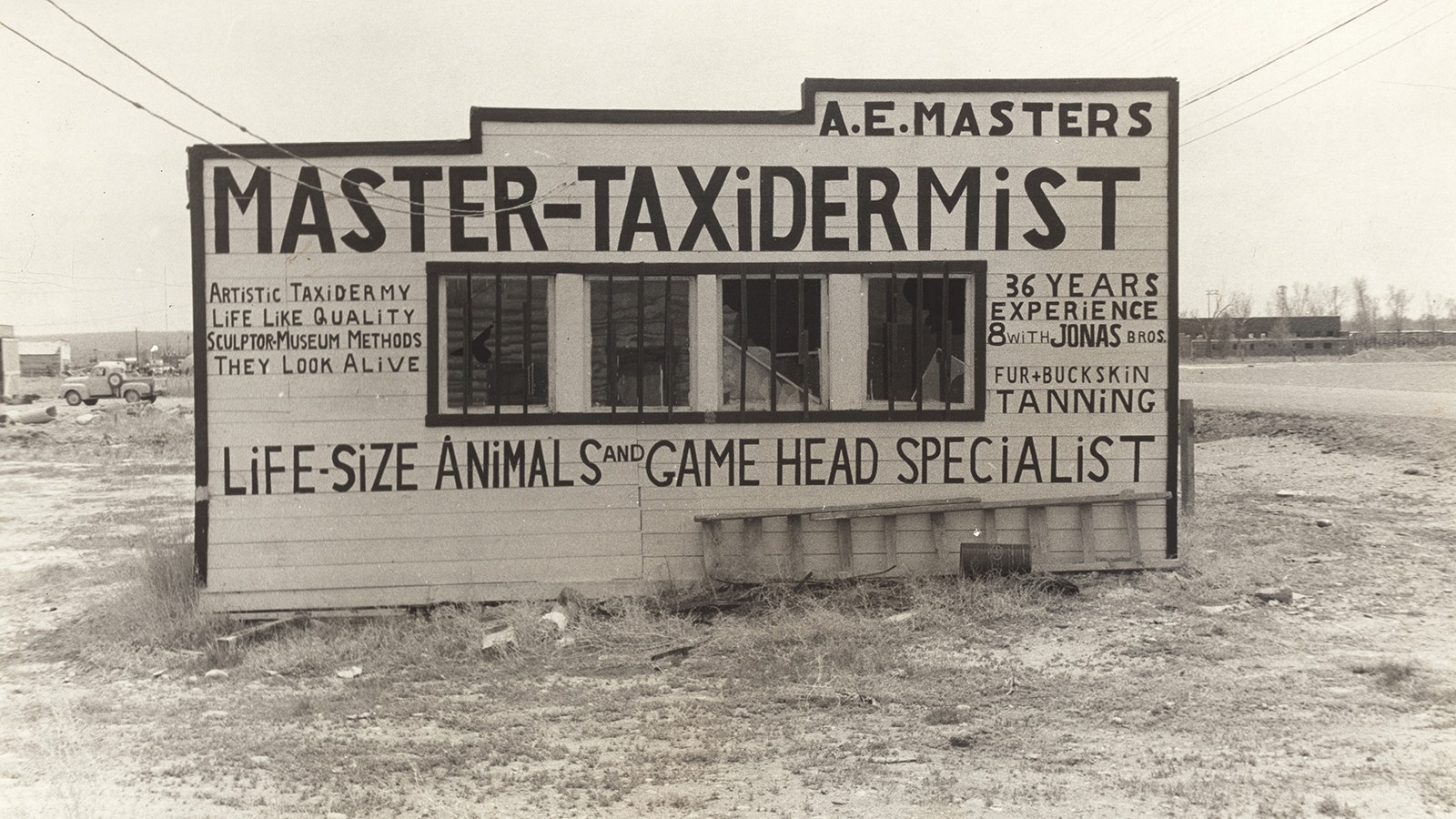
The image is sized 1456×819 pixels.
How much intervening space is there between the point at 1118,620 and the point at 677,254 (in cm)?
434

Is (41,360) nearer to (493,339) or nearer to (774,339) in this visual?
(493,339)

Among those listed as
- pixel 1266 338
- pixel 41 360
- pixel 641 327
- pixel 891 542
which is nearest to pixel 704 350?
pixel 641 327

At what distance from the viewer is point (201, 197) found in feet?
26.0

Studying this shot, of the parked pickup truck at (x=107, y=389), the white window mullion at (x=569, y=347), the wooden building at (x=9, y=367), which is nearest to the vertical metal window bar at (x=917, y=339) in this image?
the white window mullion at (x=569, y=347)

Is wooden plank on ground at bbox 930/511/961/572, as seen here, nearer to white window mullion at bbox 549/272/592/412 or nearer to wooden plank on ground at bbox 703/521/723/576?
wooden plank on ground at bbox 703/521/723/576

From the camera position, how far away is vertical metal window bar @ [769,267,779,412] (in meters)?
8.22

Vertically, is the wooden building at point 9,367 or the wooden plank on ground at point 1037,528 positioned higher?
the wooden building at point 9,367

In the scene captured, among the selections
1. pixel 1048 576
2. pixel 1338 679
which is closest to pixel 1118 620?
pixel 1048 576

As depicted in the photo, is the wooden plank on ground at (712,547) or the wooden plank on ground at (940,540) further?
the wooden plank on ground at (940,540)

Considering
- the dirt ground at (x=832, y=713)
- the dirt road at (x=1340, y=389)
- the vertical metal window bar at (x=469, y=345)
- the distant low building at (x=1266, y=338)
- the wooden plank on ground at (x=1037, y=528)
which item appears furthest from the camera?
the distant low building at (x=1266, y=338)

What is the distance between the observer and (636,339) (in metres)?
8.20

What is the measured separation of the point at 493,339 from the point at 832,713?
4.06m

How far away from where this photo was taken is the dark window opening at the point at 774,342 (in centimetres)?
830

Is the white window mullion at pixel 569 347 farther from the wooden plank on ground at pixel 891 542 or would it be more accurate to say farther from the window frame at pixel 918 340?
the wooden plank on ground at pixel 891 542
